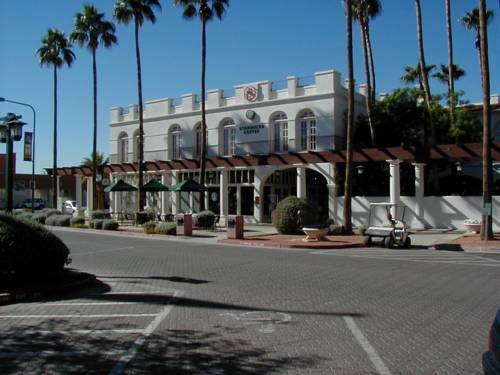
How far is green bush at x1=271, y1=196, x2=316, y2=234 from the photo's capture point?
77.1 ft

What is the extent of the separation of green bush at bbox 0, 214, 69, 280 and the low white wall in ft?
64.5

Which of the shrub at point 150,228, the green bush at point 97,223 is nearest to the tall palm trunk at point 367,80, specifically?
the shrub at point 150,228

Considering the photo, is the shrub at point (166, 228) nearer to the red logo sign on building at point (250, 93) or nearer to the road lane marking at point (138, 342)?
the red logo sign on building at point (250, 93)

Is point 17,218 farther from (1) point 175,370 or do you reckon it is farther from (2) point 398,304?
(2) point 398,304

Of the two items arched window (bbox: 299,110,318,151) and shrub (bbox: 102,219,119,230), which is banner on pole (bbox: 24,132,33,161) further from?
arched window (bbox: 299,110,318,151)

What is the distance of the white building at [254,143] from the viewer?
3005 cm

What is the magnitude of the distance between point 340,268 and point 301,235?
10.4m

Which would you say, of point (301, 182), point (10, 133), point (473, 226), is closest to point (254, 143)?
point (301, 182)

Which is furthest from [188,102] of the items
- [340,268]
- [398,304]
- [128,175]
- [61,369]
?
[61,369]

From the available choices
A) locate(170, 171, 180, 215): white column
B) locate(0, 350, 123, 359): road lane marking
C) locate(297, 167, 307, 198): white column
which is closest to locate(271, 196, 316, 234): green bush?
locate(297, 167, 307, 198): white column

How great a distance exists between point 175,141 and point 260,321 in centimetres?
3123

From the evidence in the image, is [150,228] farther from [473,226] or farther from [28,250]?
[28,250]

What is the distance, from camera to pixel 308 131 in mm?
31000

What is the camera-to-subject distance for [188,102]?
3666 cm
